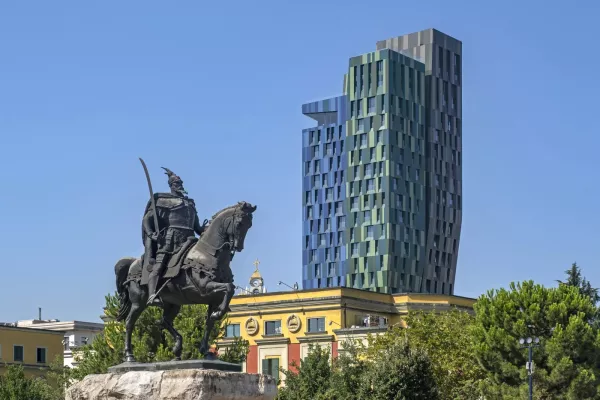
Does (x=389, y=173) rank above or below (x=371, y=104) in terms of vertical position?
below

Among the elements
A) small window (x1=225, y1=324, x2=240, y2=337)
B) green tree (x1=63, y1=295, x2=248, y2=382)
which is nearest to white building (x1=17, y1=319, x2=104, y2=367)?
small window (x1=225, y1=324, x2=240, y2=337)

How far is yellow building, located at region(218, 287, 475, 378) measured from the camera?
84812 millimetres

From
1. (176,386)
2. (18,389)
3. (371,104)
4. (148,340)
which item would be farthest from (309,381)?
(371,104)

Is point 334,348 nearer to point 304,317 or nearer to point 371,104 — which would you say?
point 304,317

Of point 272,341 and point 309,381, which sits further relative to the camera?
point 272,341

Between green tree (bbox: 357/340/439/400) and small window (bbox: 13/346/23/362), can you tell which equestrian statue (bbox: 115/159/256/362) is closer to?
green tree (bbox: 357/340/439/400)

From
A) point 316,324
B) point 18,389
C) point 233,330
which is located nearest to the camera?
point 18,389

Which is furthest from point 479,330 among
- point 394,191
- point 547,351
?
point 394,191

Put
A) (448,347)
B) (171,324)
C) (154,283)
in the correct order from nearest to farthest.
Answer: (154,283), (171,324), (448,347)

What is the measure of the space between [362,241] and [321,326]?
5903 cm

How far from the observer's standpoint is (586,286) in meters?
76.3

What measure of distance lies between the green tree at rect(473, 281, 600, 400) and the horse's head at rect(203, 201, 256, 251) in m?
29.3

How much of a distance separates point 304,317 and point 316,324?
118 cm

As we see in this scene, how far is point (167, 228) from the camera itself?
24562 mm
